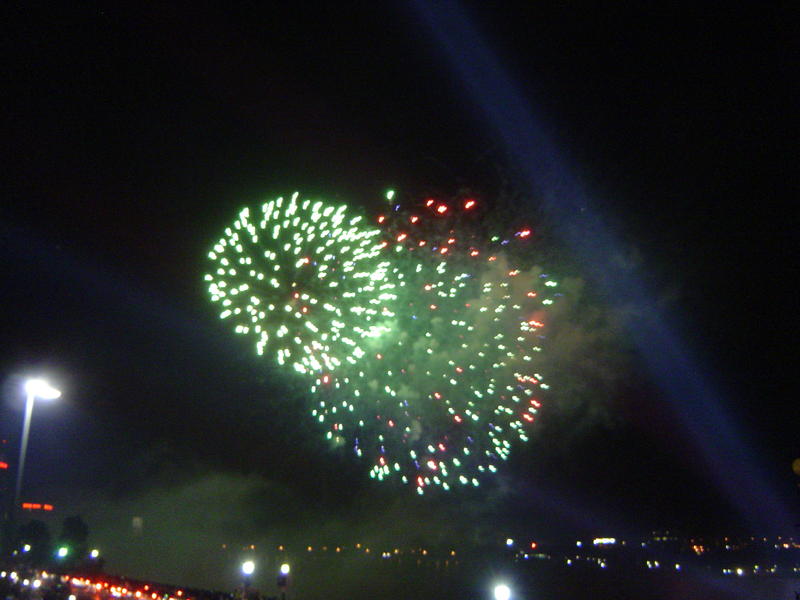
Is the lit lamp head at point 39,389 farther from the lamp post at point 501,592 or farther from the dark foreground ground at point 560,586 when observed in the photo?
the dark foreground ground at point 560,586

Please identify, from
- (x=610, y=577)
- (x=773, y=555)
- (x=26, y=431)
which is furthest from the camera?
(x=610, y=577)

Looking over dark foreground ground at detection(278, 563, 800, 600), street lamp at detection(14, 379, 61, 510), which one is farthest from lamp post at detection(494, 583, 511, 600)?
dark foreground ground at detection(278, 563, 800, 600)

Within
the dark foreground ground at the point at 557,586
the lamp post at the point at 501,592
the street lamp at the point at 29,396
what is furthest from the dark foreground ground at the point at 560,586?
the lamp post at the point at 501,592

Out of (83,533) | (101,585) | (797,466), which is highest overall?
(83,533)

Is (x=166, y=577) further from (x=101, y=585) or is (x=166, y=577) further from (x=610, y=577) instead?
(x=610, y=577)

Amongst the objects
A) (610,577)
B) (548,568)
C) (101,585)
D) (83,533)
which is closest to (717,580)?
(610,577)

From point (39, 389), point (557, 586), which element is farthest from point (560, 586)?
point (39, 389)

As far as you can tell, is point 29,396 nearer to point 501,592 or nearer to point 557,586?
point 501,592

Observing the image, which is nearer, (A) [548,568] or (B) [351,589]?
Result: (B) [351,589]
